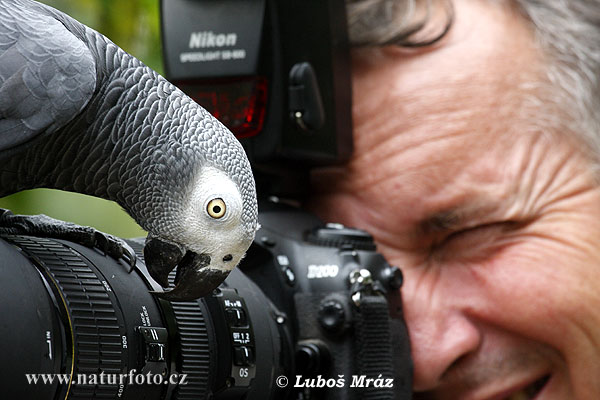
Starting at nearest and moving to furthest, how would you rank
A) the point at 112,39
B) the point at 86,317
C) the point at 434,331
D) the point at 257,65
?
the point at 86,317
the point at 257,65
the point at 434,331
the point at 112,39

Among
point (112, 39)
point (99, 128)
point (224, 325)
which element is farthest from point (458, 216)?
point (112, 39)

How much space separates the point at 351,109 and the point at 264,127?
8.0 inches

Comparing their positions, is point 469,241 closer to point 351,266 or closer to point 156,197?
point 351,266

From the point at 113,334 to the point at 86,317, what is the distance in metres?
0.04

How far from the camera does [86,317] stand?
0.77 meters

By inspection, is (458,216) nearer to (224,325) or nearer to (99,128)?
(224,325)

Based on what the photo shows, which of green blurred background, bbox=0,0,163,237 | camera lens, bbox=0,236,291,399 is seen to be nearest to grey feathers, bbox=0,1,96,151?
camera lens, bbox=0,236,291,399

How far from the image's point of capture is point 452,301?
1379mm

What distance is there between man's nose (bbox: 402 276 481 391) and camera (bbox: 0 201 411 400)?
127 millimetres

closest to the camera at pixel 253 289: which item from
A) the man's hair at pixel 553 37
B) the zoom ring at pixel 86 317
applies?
the zoom ring at pixel 86 317

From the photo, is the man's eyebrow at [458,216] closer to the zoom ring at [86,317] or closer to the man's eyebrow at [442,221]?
the man's eyebrow at [442,221]

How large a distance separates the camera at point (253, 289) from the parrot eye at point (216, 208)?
12 centimetres

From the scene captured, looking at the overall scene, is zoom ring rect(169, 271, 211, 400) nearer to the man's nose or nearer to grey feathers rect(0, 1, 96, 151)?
grey feathers rect(0, 1, 96, 151)

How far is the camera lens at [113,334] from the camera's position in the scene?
704mm
